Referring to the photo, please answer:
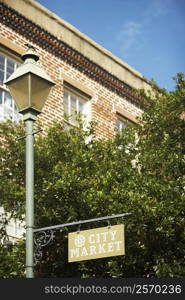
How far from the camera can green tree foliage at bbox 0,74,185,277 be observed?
33.2 ft

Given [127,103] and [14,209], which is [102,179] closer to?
[14,209]

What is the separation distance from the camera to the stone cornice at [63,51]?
15.6 m

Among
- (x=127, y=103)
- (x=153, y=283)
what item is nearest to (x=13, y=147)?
(x=153, y=283)

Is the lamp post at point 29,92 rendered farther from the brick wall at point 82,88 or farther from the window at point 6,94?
the brick wall at point 82,88

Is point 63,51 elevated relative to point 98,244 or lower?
elevated

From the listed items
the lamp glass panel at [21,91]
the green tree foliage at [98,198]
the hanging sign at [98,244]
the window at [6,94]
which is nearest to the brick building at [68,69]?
the window at [6,94]

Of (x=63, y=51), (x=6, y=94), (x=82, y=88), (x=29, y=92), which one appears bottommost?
(x=29, y=92)

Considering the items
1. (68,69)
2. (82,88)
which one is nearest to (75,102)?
(82,88)

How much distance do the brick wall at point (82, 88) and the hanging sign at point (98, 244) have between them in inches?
305

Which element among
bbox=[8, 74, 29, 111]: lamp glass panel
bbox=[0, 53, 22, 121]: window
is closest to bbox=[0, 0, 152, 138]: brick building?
bbox=[0, 53, 22, 121]: window

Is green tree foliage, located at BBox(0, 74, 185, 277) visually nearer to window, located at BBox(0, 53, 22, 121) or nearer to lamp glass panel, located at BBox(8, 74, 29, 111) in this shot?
window, located at BBox(0, 53, 22, 121)

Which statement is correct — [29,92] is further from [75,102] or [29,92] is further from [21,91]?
[75,102]

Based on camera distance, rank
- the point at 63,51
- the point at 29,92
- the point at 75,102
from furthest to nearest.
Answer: the point at 75,102
the point at 63,51
the point at 29,92

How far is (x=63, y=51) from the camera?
673 inches
